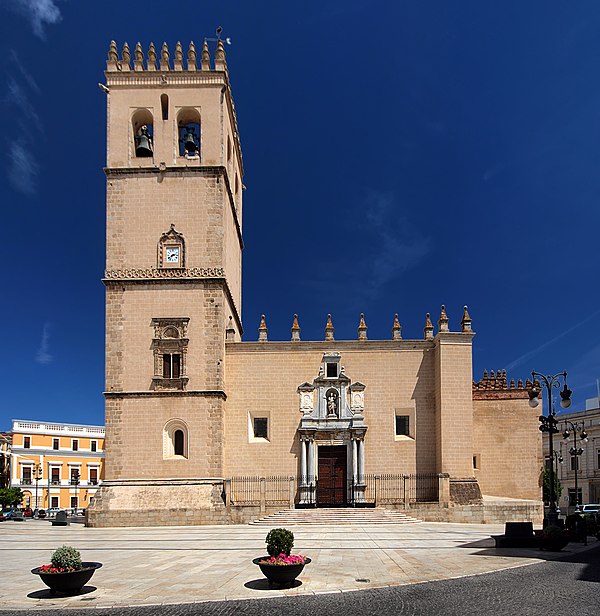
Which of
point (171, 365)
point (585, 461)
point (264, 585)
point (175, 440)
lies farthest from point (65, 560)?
point (585, 461)

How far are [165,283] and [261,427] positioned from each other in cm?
789

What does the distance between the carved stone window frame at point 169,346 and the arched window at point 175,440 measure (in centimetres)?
157

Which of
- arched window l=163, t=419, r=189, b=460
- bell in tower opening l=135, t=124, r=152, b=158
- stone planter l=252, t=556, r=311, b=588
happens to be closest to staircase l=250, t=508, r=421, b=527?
arched window l=163, t=419, r=189, b=460

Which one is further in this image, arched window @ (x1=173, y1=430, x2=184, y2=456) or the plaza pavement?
arched window @ (x1=173, y1=430, x2=184, y2=456)

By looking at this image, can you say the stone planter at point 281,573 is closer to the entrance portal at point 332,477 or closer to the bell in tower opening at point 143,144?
the entrance portal at point 332,477

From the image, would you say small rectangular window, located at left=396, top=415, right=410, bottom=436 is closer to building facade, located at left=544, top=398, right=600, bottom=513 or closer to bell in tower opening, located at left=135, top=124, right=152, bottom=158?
bell in tower opening, located at left=135, top=124, right=152, bottom=158

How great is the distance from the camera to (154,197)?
31375 millimetres

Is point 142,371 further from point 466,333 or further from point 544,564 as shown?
point 544,564

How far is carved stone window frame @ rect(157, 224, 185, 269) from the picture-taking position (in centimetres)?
3090

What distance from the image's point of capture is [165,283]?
3069 centimetres

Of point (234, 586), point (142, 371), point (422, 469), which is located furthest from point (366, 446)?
point (234, 586)

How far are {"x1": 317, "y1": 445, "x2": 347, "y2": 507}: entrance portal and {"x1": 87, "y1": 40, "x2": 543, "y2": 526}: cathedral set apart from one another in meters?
0.06

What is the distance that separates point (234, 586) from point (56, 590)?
10.0 feet

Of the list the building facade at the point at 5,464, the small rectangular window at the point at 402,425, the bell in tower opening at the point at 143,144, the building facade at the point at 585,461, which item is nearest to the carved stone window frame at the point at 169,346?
the bell in tower opening at the point at 143,144
